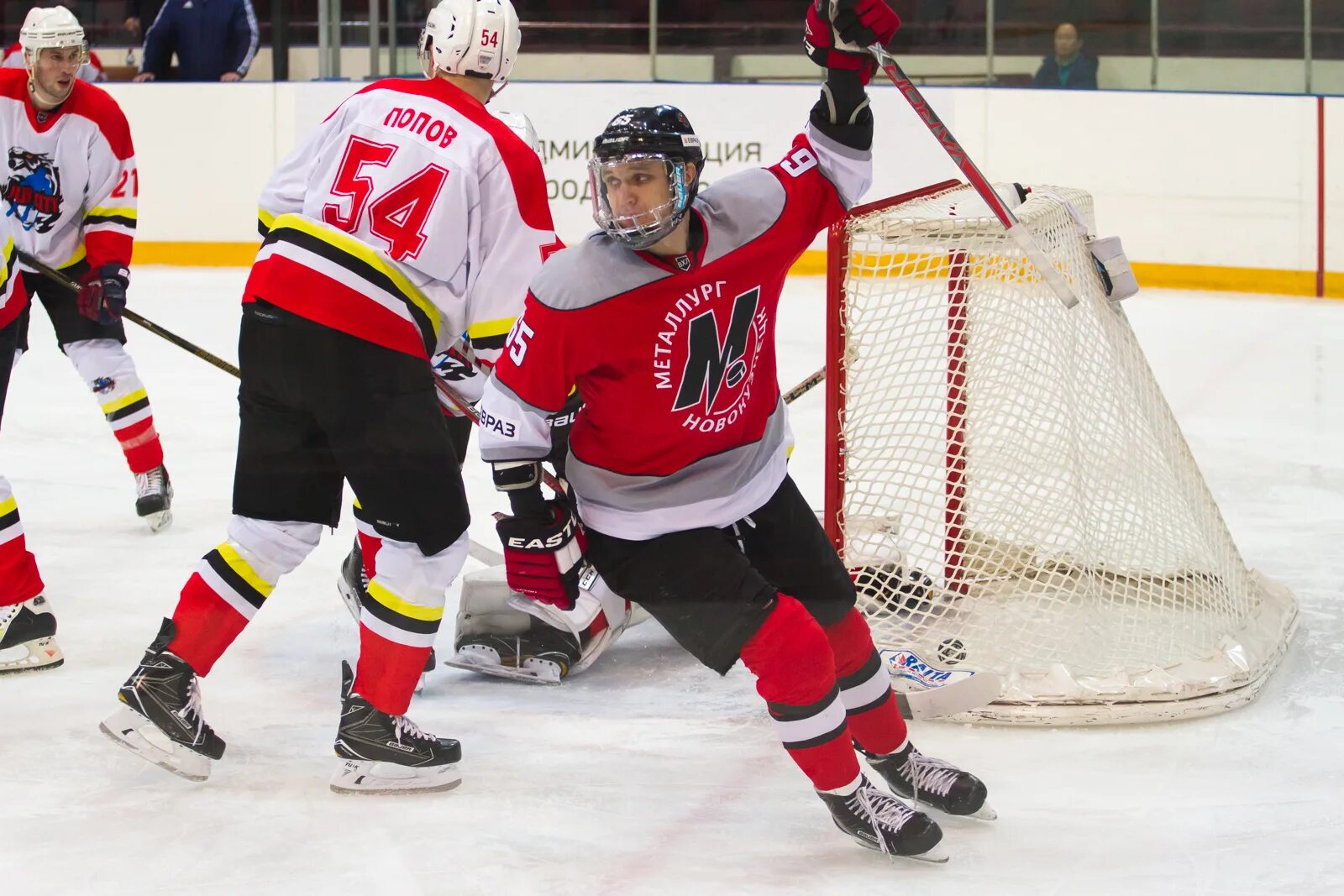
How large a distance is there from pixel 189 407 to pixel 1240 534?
2891 mm

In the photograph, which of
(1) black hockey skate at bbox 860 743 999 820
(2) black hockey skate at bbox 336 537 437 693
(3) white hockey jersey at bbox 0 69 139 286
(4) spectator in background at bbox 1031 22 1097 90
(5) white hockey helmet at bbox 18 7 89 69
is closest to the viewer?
(1) black hockey skate at bbox 860 743 999 820

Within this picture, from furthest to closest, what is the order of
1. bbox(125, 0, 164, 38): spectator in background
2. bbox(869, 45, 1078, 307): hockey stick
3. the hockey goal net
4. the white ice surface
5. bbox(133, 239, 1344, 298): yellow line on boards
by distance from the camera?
bbox(125, 0, 164, 38): spectator in background, bbox(133, 239, 1344, 298): yellow line on boards, the hockey goal net, bbox(869, 45, 1078, 307): hockey stick, the white ice surface

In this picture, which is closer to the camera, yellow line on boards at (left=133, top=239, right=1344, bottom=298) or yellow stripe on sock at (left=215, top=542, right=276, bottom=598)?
yellow stripe on sock at (left=215, top=542, right=276, bottom=598)

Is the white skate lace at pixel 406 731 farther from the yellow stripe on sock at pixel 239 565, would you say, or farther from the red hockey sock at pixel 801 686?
the red hockey sock at pixel 801 686

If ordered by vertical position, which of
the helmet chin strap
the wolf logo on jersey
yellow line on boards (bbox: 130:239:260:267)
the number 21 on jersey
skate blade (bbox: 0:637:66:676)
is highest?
the helmet chin strap

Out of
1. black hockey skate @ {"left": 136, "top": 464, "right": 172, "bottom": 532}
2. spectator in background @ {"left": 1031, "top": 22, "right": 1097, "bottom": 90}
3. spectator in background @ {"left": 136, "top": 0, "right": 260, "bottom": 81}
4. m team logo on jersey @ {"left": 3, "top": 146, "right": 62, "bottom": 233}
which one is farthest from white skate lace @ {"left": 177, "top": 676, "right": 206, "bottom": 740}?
spectator in background @ {"left": 1031, "top": 22, "right": 1097, "bottom": 90}

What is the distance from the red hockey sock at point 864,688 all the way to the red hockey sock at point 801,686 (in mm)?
119

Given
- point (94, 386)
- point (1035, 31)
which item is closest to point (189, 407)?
point (94, 386)

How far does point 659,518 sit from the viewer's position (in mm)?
1986

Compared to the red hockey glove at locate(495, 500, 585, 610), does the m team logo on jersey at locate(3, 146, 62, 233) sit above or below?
above

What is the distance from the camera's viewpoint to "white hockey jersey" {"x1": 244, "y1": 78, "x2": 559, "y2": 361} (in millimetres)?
2178

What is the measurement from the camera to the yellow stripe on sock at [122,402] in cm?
372

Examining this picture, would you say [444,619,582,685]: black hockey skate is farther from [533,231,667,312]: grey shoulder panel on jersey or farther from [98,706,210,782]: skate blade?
[533,231,667,312]: grey shoulder panel on jersey

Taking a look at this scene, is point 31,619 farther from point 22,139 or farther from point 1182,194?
point 1182,194
